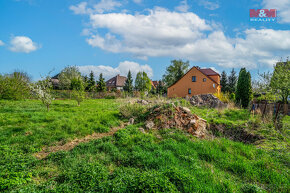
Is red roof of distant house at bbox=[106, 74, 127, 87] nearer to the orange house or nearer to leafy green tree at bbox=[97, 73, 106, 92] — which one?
leafy green tree at bbox=[97, 73, 106, 92]

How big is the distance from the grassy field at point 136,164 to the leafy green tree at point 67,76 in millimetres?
34790

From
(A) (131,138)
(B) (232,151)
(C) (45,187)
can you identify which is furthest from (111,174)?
(B) (232,151)

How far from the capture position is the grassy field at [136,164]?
3.12 metres

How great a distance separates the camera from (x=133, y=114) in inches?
373

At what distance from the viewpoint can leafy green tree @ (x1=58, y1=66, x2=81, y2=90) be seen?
38.7 meters

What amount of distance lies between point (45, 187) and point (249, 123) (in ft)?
27.6

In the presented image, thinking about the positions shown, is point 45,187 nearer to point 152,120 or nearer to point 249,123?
point 152,120

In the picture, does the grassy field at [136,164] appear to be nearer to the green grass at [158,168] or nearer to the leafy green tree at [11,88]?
the green grass at [158,168]

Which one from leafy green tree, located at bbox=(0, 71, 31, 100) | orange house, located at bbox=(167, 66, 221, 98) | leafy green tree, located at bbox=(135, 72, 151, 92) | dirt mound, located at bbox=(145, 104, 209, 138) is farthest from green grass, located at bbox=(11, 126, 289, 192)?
leafy green tree, located at bbox=(135, 72, 151, 92)

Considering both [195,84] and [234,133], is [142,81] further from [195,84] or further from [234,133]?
[234,133]

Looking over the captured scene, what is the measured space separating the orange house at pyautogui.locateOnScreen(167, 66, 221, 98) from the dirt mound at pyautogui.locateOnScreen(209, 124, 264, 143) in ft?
73.0

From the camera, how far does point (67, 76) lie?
4038 centimetres

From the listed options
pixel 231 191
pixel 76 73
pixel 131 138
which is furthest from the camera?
pixel 76 73

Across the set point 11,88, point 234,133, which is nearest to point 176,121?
point 234,133
